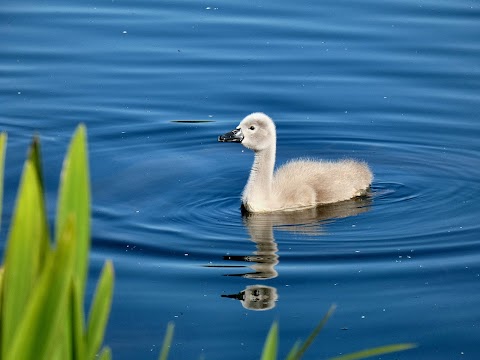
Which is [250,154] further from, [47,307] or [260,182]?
[47,307]

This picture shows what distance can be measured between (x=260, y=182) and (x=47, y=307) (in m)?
5.66

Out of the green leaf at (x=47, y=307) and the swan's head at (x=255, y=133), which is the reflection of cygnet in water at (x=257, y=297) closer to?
the swan's head at (x=255, y=133)

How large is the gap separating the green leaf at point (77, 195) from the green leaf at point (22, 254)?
0.07 meters

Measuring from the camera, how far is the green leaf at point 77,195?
2084mm

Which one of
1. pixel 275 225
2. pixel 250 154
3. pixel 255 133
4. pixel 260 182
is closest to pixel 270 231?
pixel 275 225

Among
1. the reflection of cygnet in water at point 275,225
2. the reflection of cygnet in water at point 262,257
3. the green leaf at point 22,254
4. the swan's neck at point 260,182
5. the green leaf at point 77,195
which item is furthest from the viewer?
the swan's neck at point 260,182

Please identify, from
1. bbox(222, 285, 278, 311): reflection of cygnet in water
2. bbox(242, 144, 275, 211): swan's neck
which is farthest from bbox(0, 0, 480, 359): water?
bbox(242, 144, 275, 211): swan's neck

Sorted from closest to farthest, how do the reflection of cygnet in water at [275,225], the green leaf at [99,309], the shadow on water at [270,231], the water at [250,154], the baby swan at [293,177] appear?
1. the green leaf at [99,309]
2. the water at [250,154]
3. the shadow on water at [270,231]
4. the reflection of cygnet in water at [275,225]
5. the baby swan at [293,177]

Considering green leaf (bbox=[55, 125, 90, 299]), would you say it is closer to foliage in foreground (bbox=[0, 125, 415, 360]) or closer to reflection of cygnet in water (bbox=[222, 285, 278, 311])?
foliage in foreground (bbox=[0, 125, 415, 360])

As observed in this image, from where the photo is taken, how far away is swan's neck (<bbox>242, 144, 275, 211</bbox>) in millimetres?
7535

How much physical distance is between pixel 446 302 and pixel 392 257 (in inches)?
27.8

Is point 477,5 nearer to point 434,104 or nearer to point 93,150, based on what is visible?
point 434,104

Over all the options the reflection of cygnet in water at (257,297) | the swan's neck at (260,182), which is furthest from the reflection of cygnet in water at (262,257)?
the swan's neck at (260,182)

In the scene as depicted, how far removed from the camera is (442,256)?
21.3 feet
